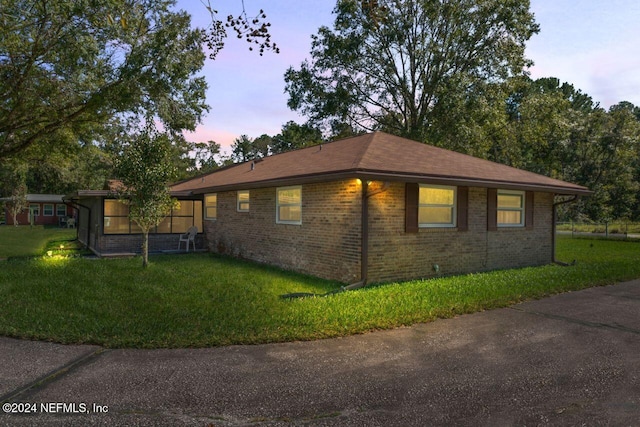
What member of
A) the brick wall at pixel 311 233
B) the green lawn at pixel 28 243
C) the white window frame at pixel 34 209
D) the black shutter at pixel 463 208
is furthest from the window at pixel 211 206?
the white window frame at pixel 34 209

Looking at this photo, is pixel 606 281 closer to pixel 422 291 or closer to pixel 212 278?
pixel 422 291

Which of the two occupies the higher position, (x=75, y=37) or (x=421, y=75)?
(x=421, y=75)

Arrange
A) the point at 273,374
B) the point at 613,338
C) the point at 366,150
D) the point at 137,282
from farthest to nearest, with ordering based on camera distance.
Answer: the point at 366,150 → the point at 137,282 → the point at 613,338 → the point at 273,374

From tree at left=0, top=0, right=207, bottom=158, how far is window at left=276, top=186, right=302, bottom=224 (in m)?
5.18

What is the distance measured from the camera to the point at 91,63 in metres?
12.4

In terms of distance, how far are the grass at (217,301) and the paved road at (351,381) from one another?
48cm

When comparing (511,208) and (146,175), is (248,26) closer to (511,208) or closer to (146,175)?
(146,175)

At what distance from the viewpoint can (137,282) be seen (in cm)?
982

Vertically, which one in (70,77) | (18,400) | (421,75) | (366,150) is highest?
(421,75)

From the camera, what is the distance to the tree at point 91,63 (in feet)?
38.7

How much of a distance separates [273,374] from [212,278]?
21.3 ft

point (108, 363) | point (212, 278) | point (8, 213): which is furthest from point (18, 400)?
point (8, 213)

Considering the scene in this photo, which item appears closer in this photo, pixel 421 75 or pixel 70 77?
pixel 70 77

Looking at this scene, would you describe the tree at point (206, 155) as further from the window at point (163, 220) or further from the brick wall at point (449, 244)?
the brick wall at point (449, 244)
